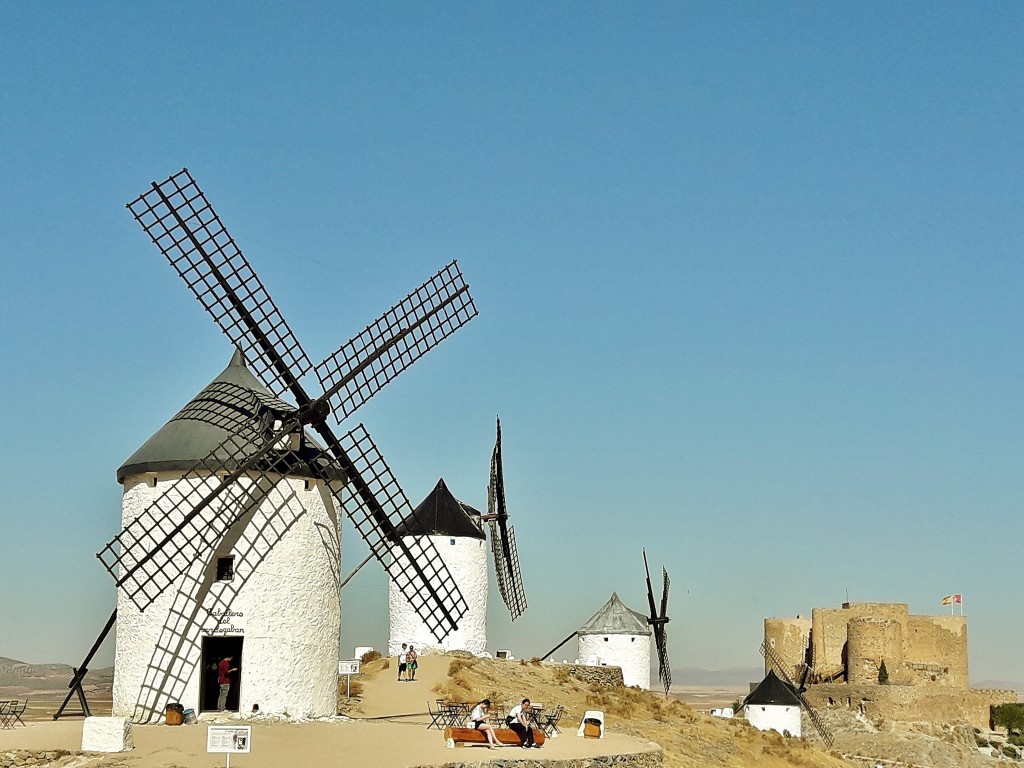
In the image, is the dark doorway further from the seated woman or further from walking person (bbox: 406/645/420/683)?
walking person (bbox: 406/645/420/683)

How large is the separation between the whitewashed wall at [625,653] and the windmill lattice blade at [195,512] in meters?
20.7

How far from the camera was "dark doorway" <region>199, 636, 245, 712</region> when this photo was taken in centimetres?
2284

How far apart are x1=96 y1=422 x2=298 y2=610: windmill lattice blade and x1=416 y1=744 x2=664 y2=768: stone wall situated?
662 cm

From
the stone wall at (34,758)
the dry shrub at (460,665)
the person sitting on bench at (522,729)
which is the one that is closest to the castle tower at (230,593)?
the stone wall at (34,758)

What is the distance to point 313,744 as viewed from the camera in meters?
20.1

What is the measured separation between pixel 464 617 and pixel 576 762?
60.1 feet

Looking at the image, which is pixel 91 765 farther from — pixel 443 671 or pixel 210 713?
pixel 443 671

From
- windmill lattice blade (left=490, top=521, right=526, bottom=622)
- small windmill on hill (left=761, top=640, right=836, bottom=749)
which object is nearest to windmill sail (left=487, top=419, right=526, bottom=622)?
windmill lattice blade (left=490, top=521, right=526, bottom=622)

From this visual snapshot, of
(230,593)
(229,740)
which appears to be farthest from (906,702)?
(229,740)

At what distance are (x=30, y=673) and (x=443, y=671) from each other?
4569 cm

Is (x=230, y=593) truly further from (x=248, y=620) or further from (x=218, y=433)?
(x=218, y=433)

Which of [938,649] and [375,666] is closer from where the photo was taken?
[375,666]

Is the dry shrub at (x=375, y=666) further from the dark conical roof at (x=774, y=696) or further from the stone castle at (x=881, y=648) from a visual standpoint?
the stone castle at (x=881, y=648)

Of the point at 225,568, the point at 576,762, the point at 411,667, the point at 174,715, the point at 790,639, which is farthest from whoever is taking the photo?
the point at 790,639
